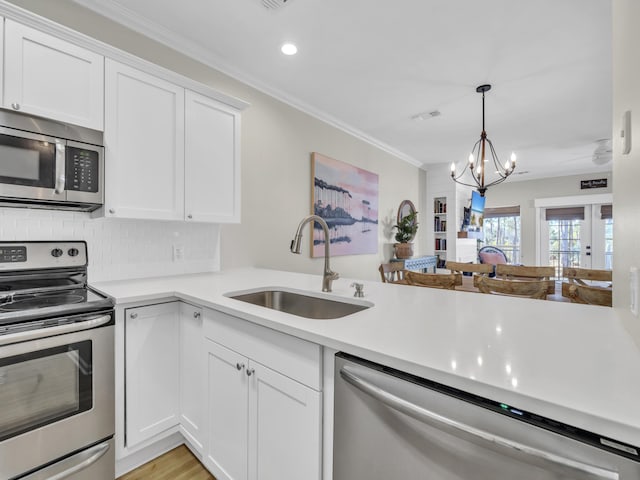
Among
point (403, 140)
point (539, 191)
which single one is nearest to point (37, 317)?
point (403, 140)

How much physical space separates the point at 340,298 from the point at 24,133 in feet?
5.49

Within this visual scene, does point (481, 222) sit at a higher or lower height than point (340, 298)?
higher

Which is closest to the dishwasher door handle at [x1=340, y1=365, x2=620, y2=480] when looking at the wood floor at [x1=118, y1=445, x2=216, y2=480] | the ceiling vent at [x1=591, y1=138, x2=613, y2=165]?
the wood floor at [x1=118, y1=445, x2=216, y2=480]

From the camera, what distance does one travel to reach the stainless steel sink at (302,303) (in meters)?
1.52

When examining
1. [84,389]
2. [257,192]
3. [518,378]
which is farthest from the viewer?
[257,192]

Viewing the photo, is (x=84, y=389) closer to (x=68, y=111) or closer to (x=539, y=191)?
(x=68, y=111)

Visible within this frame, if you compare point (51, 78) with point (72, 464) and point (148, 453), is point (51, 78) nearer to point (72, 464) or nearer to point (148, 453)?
point (72, 464)

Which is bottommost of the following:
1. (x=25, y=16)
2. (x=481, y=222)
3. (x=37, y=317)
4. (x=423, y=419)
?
(x=423, y=419)

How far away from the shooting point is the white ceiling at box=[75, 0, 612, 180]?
196 cm

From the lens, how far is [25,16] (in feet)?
4.57

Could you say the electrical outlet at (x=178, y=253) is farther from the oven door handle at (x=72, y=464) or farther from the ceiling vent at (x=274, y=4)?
the ceiling vent at (x=274, y=4)

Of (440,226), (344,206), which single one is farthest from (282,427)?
(440,226)

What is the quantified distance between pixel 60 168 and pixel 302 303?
1408 millimetres

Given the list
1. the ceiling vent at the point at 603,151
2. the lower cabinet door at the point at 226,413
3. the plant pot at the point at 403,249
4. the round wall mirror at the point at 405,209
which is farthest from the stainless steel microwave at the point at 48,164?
the ceiling vent at the point at 603,151
